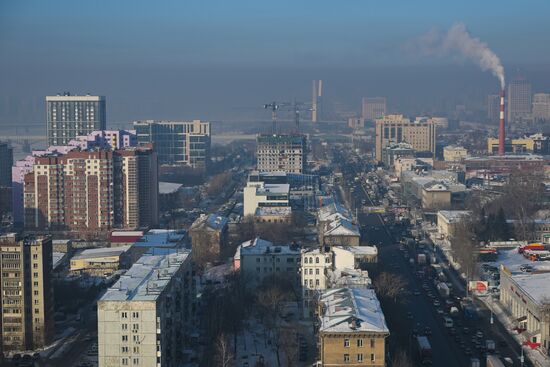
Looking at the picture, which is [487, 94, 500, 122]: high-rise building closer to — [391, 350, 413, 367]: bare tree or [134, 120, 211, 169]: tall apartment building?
[134, 120, 211, 169]: tall apartment building

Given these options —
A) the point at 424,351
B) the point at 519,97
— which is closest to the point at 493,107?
the point at 519,97

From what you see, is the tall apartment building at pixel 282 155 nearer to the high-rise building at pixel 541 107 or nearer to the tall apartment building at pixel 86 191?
the tall apartment building at pixel 86 191

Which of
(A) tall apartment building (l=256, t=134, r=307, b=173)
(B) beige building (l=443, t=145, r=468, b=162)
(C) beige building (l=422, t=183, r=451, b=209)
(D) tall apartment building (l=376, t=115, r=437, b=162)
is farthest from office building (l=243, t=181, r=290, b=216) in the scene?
(D) tall apartment building (l=376, t=115, r=437, b=162)

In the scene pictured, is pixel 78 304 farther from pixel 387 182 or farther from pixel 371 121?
pixel 371 121

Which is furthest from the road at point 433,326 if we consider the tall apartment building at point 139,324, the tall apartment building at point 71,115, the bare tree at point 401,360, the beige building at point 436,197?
the tall apartment building at point 71,115

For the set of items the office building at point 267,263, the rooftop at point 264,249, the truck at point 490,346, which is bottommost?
the truck at point 490,346

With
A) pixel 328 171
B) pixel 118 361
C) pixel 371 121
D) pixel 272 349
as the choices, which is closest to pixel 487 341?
pixel 272 349

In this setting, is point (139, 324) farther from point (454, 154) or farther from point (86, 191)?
point (454, 154)
